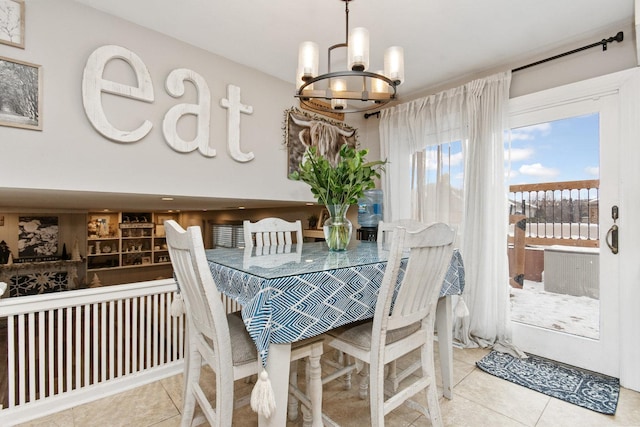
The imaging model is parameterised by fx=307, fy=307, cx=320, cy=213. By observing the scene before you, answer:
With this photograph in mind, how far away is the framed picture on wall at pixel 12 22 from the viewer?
157 centimetres

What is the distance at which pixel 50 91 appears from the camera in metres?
1.70

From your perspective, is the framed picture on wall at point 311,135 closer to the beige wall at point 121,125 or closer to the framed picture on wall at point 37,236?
the beige wall at point 121,125

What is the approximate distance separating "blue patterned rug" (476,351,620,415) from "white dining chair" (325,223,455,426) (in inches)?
39.5

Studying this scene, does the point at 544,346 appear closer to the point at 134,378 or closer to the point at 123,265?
the point at 134,378

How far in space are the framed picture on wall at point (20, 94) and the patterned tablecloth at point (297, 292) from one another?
126 centimetres

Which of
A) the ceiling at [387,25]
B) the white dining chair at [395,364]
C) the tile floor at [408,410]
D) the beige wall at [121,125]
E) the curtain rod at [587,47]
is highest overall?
the ceiling at [387,25]

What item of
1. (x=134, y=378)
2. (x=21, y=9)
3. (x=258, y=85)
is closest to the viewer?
(x=21, y=9)

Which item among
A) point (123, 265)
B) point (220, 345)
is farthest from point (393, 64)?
point (123, 265)

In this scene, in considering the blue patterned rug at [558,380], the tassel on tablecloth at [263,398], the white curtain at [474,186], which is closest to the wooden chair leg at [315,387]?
the tassel on tablecloth at [263,398]

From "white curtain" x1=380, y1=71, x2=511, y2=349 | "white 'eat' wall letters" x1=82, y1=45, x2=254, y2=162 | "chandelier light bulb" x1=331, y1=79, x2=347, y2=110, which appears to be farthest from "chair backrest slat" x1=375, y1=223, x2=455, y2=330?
"white 'eat' wall letters" x1=82, y1=45, x2=254, y2=162

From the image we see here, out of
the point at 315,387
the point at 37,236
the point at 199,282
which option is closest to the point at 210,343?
the point at 199,282

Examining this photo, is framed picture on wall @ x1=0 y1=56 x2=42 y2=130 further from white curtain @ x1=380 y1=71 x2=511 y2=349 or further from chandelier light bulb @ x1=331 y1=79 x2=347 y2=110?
white curtain @ x1=380 y1=71 x2=511 y2=349

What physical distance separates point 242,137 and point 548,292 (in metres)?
2.78

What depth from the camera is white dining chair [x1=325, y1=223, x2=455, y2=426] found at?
1.23 m
